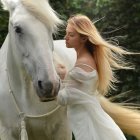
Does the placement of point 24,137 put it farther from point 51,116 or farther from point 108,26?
point 108,26

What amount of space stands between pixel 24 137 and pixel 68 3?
14.9 ft

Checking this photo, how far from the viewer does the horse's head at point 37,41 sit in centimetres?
394

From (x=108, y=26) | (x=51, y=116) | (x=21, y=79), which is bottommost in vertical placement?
(x=108, y=26)

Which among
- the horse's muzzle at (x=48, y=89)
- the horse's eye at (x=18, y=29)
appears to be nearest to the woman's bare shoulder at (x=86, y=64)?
the horse's muzzle at (x=48, y=89)

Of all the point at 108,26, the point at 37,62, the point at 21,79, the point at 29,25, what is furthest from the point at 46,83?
the point at 108,26

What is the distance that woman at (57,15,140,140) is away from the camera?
4.24 meters

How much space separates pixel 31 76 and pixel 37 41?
26 centimetres

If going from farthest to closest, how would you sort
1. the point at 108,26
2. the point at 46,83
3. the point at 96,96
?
the point at 108,26
the point at 96,96
the point at 46,83

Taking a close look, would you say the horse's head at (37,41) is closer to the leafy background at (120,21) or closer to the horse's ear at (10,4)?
the horse's ear at (10,4)

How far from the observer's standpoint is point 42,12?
4129 mm

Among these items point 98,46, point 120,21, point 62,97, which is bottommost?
point 120,21

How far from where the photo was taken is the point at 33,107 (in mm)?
4617

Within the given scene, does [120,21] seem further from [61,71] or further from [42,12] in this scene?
[42,12]

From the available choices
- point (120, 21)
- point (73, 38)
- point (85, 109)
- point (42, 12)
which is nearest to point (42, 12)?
point (42, 12)
